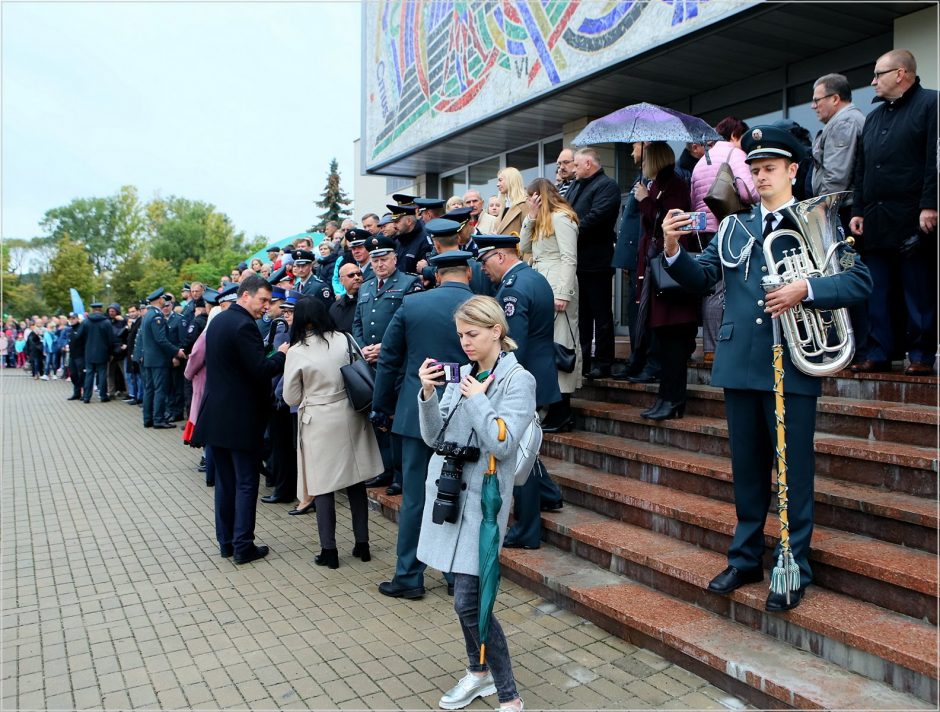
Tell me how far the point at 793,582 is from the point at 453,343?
2.37 meters

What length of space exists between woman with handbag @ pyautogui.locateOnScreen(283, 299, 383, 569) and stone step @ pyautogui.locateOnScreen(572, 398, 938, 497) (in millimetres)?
2197

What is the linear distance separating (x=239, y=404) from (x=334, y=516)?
1.11m

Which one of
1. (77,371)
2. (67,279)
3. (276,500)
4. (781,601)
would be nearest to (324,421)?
(276,500)

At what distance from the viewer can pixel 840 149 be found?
5.60 m

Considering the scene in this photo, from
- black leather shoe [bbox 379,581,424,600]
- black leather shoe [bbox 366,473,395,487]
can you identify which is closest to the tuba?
black leather shoe [bbox 379,581,424,600]

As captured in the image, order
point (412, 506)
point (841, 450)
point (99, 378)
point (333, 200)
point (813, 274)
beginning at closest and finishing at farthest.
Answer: point (813, 274) < point (841, 450) < point (412, 506) < point (99, 378) < point (333, 200)

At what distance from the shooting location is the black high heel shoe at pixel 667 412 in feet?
19.2

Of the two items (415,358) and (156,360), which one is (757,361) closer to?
(415,358)

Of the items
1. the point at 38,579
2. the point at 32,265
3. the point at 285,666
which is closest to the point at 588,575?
the point at 285,666

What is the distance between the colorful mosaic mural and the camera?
892 centimetres

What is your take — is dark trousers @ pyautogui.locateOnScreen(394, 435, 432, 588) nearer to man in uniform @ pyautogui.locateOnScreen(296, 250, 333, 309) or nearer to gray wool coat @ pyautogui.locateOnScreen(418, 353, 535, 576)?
gray wool coat @ pyautogui.locateOnScreen(418, 353, 535, 576)

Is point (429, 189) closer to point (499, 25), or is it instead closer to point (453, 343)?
point (499, 25)

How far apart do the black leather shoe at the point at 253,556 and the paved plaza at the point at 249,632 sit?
7 centimetres

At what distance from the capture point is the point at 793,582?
3.49 m
